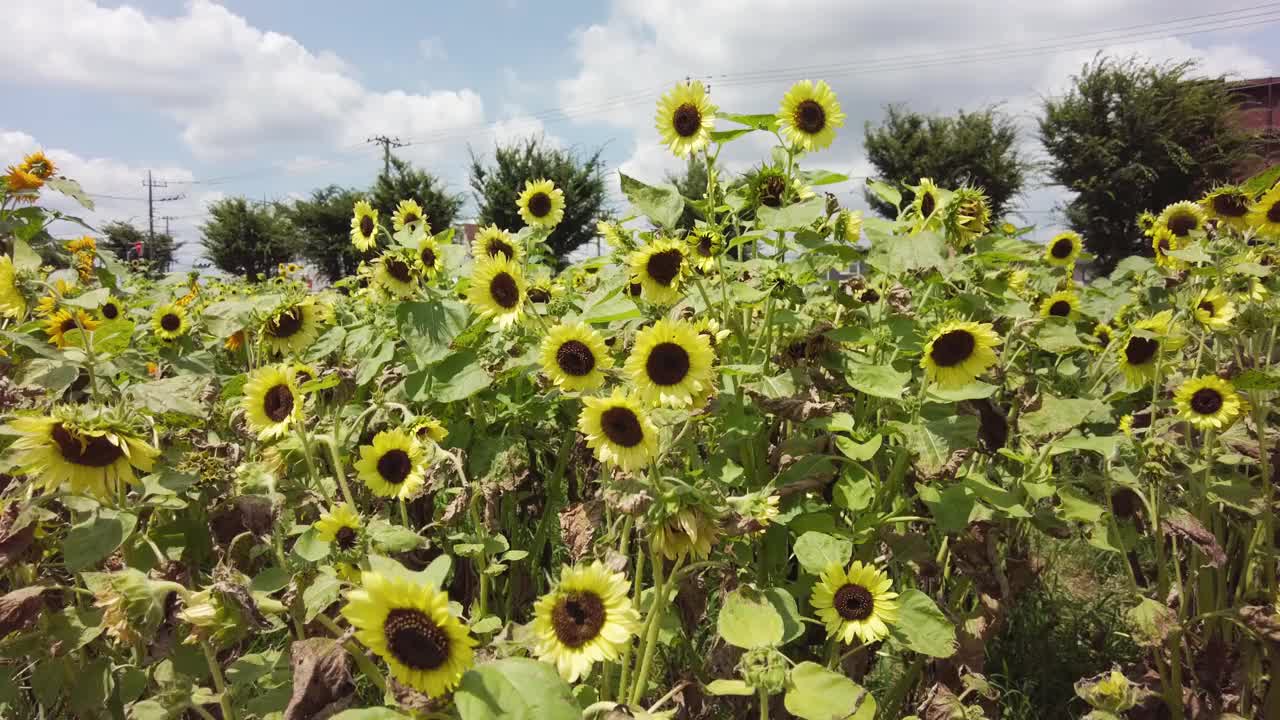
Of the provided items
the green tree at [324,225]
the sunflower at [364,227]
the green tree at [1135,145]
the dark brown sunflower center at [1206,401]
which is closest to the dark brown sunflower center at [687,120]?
the sunflower at [364,227]

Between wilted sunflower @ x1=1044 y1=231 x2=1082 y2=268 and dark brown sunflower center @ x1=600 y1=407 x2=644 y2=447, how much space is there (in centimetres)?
299

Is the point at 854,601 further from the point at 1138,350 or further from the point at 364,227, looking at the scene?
the point at 364,227

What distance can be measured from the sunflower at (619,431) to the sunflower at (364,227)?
161cm

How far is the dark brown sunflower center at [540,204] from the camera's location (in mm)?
2898

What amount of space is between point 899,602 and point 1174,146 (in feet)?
79.8

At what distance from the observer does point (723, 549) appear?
5.96ft

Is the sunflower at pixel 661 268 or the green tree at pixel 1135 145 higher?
the green tree at pixel 1135 145

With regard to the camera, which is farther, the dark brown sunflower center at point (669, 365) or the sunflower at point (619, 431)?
the dark brown sunflower center at point (669, 365)

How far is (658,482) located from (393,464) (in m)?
0.65

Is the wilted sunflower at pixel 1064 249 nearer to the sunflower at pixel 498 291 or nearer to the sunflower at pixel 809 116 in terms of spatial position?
the sunflower at pixel 809 116

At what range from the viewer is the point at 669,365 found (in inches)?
55.3

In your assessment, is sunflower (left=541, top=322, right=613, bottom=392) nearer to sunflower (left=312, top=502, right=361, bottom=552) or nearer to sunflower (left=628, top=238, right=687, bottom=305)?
sunflower (left=628, top=238, right=687, bottom=305)

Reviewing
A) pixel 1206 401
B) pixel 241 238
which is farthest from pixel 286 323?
pixel 241 238

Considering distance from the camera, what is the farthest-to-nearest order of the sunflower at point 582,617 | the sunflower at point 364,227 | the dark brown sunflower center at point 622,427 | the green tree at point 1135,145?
the green tree at point 1135,145, the sunflower at point 364,227, the dark brown sunflower center at point 622,427, the sunflower at point 582,617
